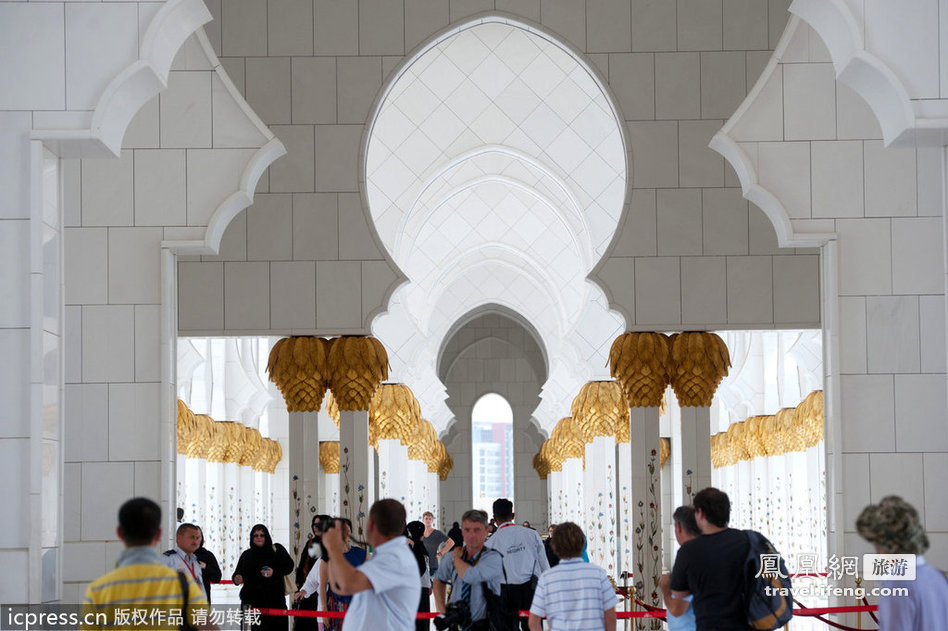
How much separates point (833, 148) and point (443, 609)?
4.15 metres

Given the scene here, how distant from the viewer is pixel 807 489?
1953 centimetres

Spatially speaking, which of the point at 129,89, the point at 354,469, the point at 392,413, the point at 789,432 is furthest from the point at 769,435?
the point at 129,89

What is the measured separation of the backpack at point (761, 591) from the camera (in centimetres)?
529

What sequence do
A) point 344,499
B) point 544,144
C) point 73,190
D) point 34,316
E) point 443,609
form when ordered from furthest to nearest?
1. point 544,144
2. point 344,499
3. point 73,190
4. point 443,609
5. point 34,316

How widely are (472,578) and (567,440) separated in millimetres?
19149

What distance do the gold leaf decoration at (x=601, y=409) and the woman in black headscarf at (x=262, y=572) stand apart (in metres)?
9.87

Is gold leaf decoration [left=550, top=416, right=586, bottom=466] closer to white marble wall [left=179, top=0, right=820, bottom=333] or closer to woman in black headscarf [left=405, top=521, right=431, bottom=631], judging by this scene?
white marble wall [left=179, top=0, right=820, bottom=333]

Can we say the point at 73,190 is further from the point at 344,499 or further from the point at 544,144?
the point at 544,144

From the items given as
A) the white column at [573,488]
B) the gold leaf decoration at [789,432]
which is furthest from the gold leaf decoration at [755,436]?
the white column at [573,488]

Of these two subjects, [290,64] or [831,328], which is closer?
[831,328]

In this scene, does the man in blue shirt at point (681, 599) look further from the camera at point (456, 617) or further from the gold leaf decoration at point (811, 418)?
the gold leaf decoration at point (811, 418)

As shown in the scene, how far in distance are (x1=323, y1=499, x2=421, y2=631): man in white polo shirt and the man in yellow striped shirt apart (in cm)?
86

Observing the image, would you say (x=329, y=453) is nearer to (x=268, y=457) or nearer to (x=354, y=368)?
(x=268, y=457)

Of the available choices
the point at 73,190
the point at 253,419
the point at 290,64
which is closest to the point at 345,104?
the point at 290,64
